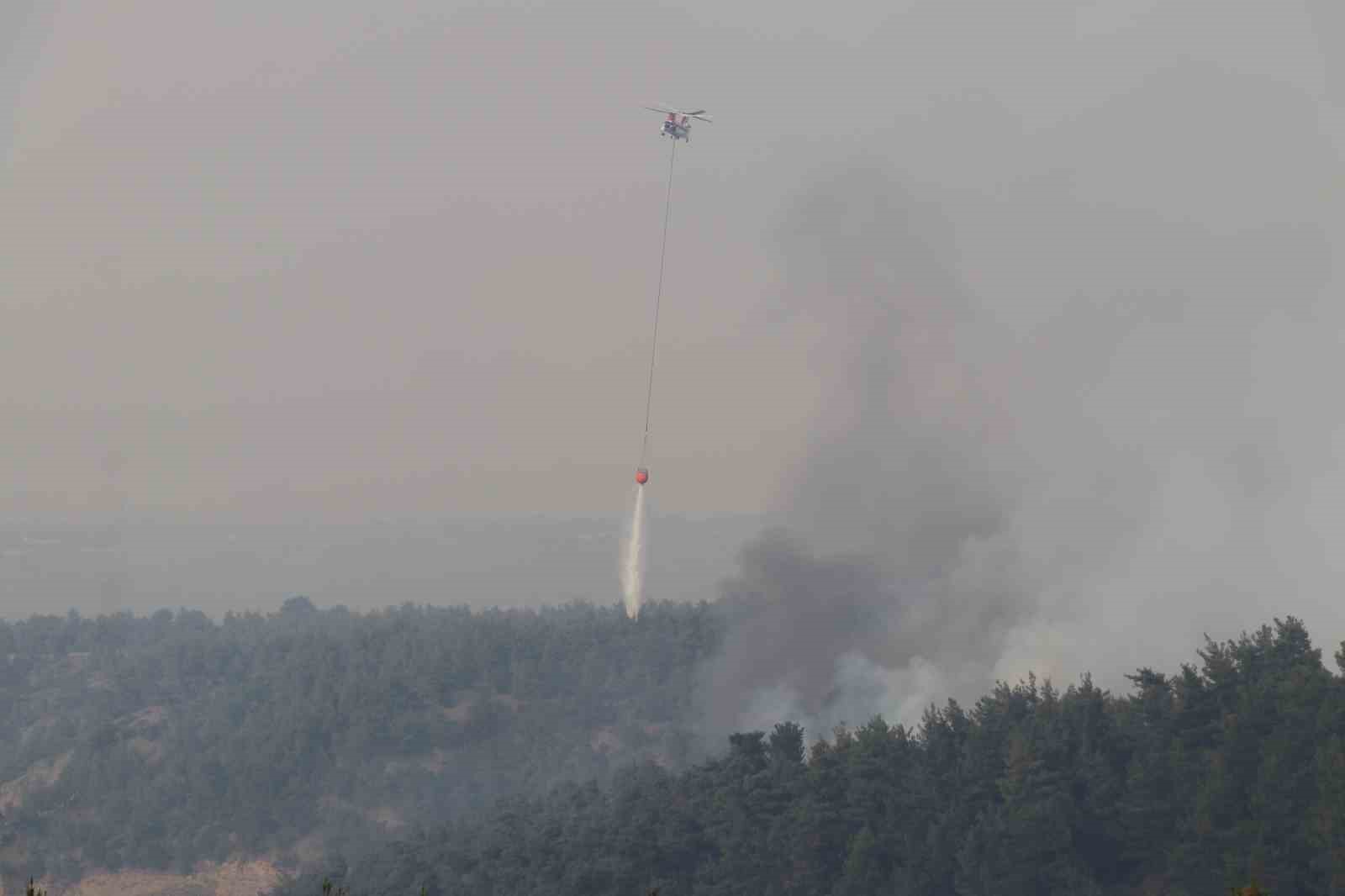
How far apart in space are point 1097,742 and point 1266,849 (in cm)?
1679

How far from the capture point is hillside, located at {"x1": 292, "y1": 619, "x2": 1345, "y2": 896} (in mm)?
84000

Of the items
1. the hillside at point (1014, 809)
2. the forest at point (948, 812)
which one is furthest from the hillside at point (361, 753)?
the hillside at point (1014, 809)

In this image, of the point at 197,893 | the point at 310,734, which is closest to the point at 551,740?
the point at 310,734

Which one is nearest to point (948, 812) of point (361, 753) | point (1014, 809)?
point (1014, 809)

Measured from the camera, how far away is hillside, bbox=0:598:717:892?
171 m

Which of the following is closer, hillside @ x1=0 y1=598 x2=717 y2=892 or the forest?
the forest

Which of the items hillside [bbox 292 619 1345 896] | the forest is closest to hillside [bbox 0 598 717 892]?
the forest

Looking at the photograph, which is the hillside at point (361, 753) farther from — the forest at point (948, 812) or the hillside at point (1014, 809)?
the hillside at point (1014, 809)

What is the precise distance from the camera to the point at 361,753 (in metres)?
179

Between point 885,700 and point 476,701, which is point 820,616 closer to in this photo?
point 885,700

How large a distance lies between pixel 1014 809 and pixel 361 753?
102 meters

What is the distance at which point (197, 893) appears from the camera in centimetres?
16512

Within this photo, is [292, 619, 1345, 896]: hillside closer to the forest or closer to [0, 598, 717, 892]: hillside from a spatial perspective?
the forest

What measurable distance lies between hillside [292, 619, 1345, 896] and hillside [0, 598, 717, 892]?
170ft
